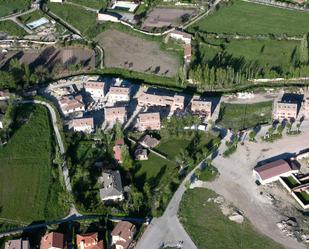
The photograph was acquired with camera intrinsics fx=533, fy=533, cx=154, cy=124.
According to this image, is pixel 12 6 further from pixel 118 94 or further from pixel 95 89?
pixel 118 94

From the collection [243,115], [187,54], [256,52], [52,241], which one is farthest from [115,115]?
[256,52]

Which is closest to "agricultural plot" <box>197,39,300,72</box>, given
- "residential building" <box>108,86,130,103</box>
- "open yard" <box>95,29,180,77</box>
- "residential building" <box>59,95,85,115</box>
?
"open yard" <box>95,29,180,77</box>

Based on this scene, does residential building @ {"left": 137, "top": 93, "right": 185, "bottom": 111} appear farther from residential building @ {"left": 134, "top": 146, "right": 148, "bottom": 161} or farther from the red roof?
the red roof

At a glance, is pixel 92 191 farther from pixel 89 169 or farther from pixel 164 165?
pixel 164 165

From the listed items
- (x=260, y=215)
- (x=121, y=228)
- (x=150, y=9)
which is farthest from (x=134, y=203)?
(x=150, y=9)

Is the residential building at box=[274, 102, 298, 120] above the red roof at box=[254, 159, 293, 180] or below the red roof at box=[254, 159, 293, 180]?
above
